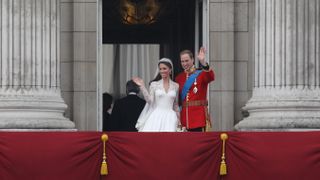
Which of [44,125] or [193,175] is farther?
[44,125]

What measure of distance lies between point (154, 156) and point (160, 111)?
1.96 m

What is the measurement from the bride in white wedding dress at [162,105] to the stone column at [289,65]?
65.6 inches

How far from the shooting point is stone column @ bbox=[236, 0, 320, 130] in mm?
19688

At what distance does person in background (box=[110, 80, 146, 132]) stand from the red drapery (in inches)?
171

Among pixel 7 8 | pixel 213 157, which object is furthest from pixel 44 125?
pixel 213 157

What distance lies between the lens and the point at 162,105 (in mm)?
19234

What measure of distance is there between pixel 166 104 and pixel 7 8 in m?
3.13

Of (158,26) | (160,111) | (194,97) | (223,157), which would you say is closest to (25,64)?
(160,111)

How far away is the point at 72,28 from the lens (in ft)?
72.9

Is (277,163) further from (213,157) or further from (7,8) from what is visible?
(7,8)

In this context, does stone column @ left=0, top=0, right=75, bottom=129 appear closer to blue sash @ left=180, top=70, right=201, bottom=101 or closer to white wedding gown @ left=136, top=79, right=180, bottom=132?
white wedding gown @ left=136, top=79, right=180, bottom=132

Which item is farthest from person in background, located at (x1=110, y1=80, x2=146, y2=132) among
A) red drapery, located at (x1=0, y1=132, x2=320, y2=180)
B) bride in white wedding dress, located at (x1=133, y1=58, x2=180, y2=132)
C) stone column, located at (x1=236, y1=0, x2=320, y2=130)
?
red drapery, located at (x1=0, y1=132, x2=320, y2=180)

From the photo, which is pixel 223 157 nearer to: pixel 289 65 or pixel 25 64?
pixel 289 65

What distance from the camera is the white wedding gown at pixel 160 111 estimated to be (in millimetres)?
19125
